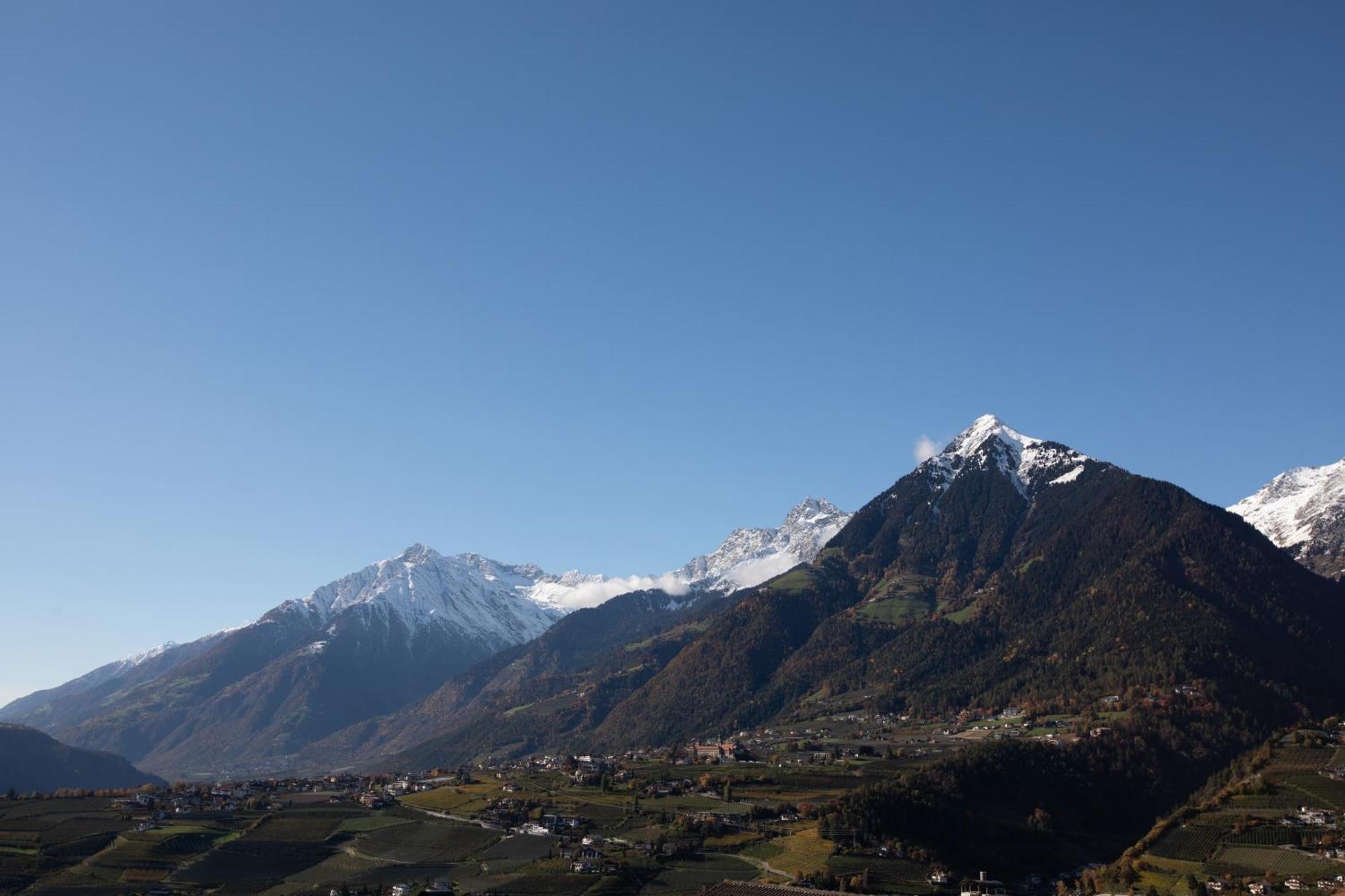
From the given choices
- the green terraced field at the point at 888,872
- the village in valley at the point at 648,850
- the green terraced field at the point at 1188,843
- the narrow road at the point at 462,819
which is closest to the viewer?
the village in valley at the point at 648,850

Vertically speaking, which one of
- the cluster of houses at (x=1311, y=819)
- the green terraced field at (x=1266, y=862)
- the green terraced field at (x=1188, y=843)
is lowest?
the green terraced field at (x=1266, y=862)

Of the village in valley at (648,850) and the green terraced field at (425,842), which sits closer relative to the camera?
the village in valley at (648,850)

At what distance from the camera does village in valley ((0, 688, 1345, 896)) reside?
13575 centimetres

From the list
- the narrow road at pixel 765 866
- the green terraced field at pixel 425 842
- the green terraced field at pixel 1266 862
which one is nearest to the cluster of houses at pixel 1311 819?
the green terraced field at pixel 1266 862

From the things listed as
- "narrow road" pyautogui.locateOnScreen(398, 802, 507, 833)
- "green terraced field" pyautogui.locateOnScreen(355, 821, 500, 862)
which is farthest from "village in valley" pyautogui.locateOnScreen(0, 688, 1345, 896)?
"narrow road" pyautogui.locateOnScreen(398, 802, 507, 833)

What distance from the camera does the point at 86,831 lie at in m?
180

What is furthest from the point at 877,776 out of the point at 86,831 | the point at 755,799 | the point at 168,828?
the point at 86,831

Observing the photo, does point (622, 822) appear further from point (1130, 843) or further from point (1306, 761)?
point (1306, 761)

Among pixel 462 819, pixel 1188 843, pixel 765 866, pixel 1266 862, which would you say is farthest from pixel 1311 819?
pixel 462 819

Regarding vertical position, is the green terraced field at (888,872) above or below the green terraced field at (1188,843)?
above

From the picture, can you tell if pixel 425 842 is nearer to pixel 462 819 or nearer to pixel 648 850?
pixel 462 819

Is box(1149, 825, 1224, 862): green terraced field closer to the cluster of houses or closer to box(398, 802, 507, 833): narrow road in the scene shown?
the cluster of houses

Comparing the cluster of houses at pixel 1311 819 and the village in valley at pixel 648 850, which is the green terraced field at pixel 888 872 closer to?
the village in valley at pixel 648 850

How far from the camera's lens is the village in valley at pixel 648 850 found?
135750 millimetres
